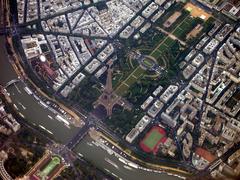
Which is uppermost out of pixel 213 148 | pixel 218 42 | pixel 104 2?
pixel 218 42

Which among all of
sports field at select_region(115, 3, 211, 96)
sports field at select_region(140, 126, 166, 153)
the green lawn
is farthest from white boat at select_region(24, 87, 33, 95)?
the green lawn

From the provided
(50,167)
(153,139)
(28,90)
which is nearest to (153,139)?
(153,139)

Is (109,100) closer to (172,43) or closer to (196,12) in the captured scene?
(172,43)

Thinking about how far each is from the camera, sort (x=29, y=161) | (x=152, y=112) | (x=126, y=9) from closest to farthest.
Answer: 1. (x=29, y=161)
2. (x=152, y=112)
3. (x=126, y=9)

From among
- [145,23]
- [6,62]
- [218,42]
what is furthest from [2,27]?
[218,42]

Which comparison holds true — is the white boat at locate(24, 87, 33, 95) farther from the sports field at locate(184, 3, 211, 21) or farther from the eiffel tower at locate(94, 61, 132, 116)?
the sports field at locate(184, 3, 211, 21)

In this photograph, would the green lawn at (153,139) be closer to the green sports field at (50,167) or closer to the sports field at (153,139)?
the sports field at (153,139)

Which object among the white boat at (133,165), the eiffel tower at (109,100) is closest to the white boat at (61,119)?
the eiffel tower at (109,100)

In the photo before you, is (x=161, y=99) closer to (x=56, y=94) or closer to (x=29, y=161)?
(x=56, y=94)
